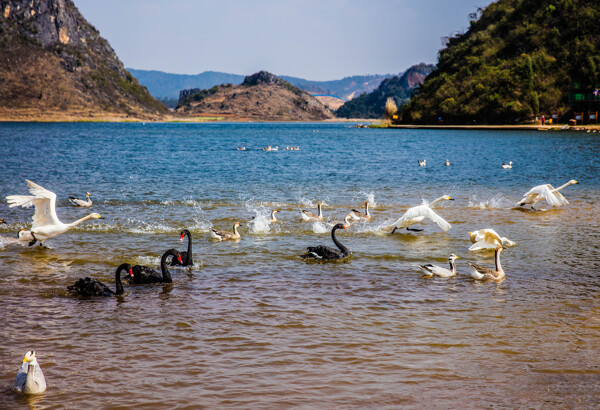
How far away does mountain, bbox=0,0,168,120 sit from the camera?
161m

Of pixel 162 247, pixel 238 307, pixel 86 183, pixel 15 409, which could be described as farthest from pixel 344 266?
pixel 86 183

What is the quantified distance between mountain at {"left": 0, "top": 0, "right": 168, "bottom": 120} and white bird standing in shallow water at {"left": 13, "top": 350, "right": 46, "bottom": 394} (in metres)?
167

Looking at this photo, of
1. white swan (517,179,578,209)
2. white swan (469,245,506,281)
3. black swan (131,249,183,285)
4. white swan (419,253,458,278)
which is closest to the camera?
black swan (131,249,183,285)

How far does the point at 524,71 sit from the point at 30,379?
106 metres

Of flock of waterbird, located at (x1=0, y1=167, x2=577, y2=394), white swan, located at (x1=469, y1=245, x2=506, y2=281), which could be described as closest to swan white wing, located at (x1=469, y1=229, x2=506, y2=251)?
flock of waterbird, located at (x1=0, y1=167, x2=577, y2=394)

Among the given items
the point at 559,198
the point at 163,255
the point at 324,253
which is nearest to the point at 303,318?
the point at 163,255

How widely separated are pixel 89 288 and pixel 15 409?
369cm

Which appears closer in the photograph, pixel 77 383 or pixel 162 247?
pixel 77 383

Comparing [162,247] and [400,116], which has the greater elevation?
[400,116]

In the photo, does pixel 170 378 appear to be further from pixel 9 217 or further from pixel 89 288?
pixel 9 217

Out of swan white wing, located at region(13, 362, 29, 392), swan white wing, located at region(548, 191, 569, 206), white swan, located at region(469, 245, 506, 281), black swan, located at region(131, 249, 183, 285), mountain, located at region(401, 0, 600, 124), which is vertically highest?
mountain, located at region(401, 0, 600, 124)

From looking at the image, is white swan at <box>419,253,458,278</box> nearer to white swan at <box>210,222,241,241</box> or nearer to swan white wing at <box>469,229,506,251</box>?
swan white wing at <box>469,229,506,251</box>

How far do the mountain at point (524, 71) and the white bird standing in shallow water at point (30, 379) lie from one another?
315ft

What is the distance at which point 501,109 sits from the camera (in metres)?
101
